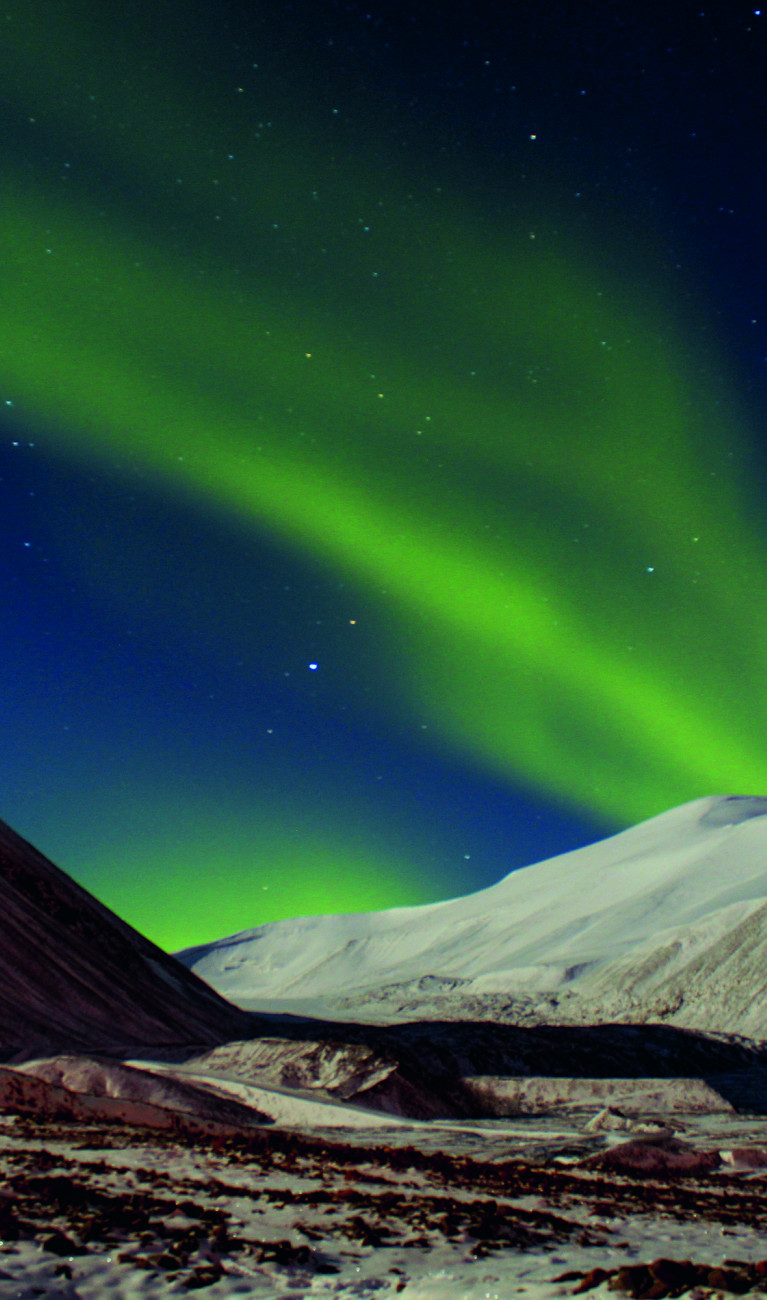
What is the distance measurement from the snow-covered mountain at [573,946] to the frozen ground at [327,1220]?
99.4 ft

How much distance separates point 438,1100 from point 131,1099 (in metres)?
7.38

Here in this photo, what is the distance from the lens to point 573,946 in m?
57.1

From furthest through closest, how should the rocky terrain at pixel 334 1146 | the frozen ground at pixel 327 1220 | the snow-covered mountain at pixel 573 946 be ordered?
the snow-covered mountain at pixel 573 946 → the rocky terrain at pixel 334 1146 → the frozen ground at pixel 327 1220

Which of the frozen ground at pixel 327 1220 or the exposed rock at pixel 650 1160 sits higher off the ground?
the frozen ground at pixel 327 1220

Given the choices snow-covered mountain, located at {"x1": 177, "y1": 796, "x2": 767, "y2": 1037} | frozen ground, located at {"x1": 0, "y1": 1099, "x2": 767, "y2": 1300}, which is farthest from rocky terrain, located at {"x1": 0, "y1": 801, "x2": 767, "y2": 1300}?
snow-covered mountain, located at {"x1": 177, "y1": 796, "x2": 767, "y2": 1037}

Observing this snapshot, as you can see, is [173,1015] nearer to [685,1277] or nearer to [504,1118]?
[504,1118]

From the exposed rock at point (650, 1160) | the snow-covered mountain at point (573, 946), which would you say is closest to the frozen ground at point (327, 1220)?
the exposed rock at point (650, 1160)

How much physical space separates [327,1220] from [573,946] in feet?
185

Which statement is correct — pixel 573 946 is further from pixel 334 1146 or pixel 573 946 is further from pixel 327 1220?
pixel 327 1220

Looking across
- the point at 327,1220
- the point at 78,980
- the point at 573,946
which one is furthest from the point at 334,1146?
the point at 573,946

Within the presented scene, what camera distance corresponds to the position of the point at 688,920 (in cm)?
5038

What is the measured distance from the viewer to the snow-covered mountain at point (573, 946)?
3822cm

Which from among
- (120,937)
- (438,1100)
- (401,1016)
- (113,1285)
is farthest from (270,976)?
(113,1285)

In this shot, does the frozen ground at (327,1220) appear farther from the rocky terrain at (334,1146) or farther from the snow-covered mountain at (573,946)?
the snow-covered mountain at (573,946)
